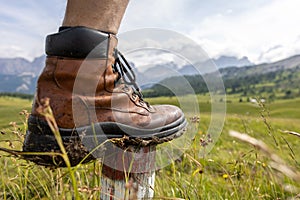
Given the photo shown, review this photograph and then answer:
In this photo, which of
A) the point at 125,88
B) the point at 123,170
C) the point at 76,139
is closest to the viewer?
the point at 76,139

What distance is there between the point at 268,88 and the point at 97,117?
466 ft

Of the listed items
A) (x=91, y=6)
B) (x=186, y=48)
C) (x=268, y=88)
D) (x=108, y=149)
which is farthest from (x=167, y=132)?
(x=268, y=88)

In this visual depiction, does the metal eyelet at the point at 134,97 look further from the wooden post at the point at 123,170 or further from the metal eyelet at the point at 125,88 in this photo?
the wooden post at the point at 123,170

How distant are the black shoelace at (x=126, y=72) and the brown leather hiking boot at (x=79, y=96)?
0.05m

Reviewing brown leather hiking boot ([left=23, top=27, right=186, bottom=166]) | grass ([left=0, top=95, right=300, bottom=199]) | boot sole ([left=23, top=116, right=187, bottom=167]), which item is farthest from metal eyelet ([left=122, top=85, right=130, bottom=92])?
grass ([left=0, top=95, right=300, bottom=199])

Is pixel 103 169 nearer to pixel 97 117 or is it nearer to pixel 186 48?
pixel 97 117

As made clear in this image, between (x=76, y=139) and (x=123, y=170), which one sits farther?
(x=123, y=170)

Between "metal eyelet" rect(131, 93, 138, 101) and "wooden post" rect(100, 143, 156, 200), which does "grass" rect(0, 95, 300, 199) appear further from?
"metal eyelet" rect(131, 93, 138, 101)

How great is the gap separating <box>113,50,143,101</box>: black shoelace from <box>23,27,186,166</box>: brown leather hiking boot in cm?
5

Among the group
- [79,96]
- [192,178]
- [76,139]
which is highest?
[79,96]

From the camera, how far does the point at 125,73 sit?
1.86 metres

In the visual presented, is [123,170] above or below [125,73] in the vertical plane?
below

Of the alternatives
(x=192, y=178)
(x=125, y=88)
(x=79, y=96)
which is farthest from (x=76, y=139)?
(x=192, y=178)

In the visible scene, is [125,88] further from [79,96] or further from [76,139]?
[76,139]
